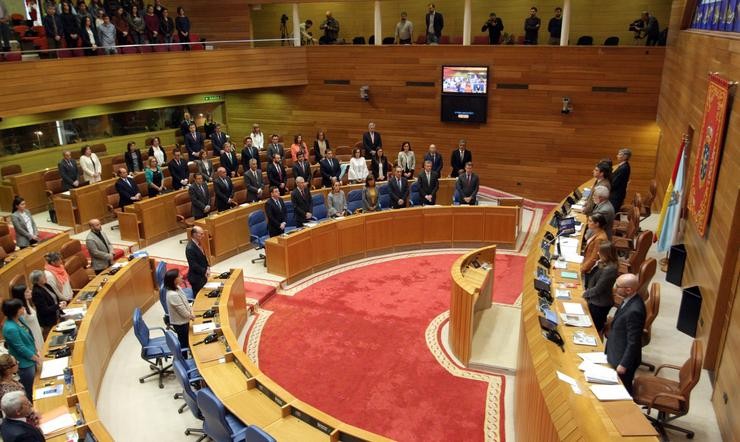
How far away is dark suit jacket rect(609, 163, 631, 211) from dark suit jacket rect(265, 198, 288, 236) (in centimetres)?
545

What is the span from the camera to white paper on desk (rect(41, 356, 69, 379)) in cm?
568

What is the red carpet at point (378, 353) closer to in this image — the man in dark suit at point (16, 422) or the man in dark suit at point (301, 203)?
the man in dark suit at point (301, 203)

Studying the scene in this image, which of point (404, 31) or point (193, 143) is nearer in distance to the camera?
point (193, 143)

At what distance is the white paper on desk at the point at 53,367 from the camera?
223 inches

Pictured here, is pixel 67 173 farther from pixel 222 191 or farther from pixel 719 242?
pixel 719 242

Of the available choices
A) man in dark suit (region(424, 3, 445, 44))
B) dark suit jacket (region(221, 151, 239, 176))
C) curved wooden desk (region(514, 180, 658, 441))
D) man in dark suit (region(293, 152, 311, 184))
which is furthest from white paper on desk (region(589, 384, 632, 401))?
man in dark suit (region(424, 3, 445, 44))

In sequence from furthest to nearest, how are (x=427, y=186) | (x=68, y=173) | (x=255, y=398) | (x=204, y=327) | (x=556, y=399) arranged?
(x=68, y=173), (x=427, y=186), (x=204, y=327), (x=255, y=398), (x=556, y=399)

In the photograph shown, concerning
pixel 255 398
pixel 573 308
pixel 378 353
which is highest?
pixel 573 308

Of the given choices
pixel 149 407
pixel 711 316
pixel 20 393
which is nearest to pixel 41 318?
pixel 149 407

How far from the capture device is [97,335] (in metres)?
6.85

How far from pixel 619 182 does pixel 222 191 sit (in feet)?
23.1

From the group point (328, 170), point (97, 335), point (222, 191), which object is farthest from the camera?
point (328, 170)

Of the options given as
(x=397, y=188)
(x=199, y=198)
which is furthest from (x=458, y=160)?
(x=199, y=198)

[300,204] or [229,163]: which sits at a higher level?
[229,163]
